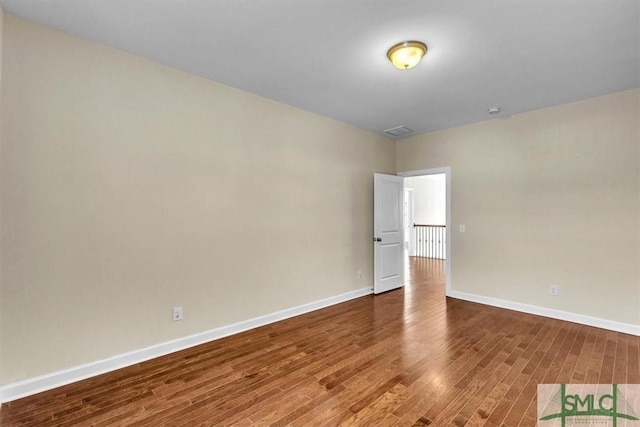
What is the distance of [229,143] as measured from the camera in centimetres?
322

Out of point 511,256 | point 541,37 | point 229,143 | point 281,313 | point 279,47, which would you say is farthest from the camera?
point 511,256

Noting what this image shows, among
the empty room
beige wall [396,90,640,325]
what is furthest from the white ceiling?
beige wall [396,90,640,325]

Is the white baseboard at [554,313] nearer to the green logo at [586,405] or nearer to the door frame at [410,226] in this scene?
the green logo at [586,405]

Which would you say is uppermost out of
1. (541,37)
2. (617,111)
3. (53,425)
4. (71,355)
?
(541,37)

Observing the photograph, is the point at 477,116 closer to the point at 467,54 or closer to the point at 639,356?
the point at 467,54

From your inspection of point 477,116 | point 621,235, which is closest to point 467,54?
point 477,116

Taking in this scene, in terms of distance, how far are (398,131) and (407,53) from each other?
2.51 metres

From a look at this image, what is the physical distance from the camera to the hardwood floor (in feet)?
6.28

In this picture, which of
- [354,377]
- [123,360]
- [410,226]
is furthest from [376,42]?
[410,226]

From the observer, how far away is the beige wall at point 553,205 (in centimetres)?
327

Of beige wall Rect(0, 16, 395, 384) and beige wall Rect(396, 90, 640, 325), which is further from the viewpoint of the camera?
beige wall Rect(396, 90, 640, 325)

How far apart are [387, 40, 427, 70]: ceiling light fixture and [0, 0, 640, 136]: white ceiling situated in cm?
6

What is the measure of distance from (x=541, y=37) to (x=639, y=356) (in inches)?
118

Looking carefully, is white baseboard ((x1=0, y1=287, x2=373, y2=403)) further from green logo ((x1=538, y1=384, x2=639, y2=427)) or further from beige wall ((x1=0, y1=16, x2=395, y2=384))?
green logo ((x1=538, y1=384, x2=639, y2=427))
